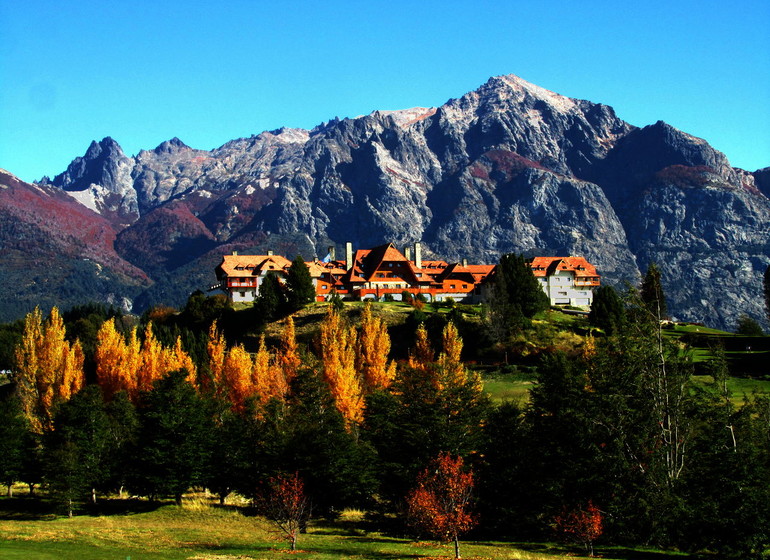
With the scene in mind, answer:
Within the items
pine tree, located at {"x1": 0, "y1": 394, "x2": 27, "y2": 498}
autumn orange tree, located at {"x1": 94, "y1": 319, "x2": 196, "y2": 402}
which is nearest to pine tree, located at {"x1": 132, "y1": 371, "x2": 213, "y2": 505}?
pine tree, located at {"x1": 0, "y1": 394, "x2": 27, "y2": 498}

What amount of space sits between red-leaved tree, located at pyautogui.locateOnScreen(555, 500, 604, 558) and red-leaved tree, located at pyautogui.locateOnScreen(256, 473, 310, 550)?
48.9ft

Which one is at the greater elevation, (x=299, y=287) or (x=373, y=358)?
(x=299, y=287)

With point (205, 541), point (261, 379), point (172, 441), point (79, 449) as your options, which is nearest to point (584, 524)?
point (205, 541)

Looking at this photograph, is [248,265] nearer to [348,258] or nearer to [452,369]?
[348,258]

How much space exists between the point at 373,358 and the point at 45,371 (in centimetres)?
Result: 3354

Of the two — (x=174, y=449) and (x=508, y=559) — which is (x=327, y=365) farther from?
(x=508, y=559)

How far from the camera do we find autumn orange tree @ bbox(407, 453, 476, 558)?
4331 cm

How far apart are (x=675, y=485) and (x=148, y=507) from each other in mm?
37237

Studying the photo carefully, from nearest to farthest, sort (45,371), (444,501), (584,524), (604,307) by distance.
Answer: (584,524), (444,501), (45,371), (604,307)

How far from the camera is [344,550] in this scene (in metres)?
42.0

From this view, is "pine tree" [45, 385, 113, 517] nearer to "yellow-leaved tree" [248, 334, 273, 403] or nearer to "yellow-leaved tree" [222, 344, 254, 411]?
"yellow-leaved tree" [222, 344, 254, 411]

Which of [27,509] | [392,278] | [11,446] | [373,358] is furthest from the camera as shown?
[392,278]

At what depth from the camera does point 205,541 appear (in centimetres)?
4356

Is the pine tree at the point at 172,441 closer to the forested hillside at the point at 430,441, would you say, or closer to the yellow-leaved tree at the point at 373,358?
the forested hillside at the point at 430,441
